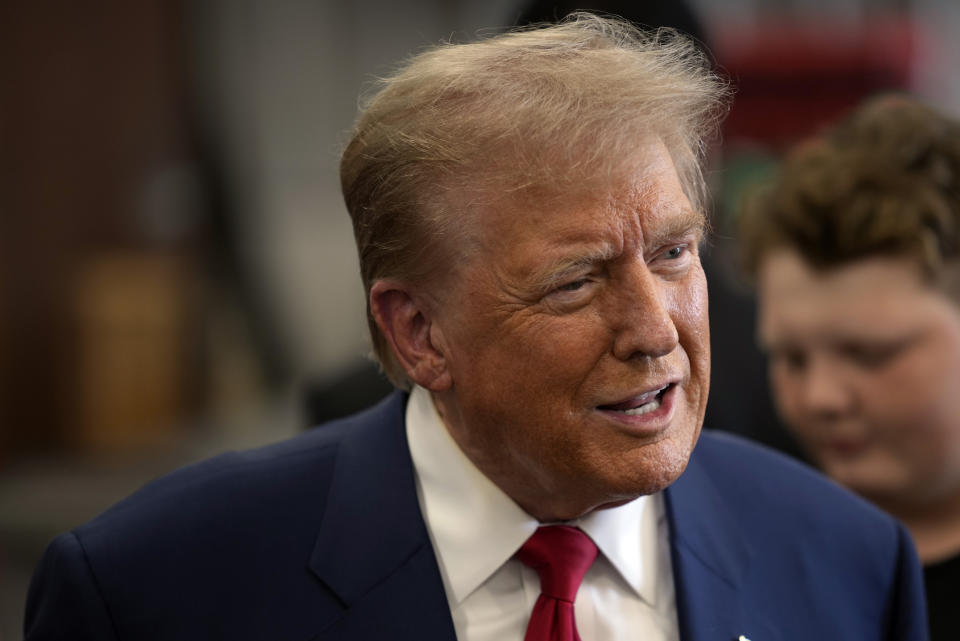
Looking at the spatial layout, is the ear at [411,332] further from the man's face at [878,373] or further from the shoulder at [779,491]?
the man's face at [878,373]

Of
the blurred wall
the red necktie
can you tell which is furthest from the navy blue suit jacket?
the blurred wall

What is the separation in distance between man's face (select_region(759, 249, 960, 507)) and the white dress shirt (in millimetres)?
724

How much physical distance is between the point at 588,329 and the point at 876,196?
3.33ft

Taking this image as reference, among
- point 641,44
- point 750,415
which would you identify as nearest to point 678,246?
point 641,44

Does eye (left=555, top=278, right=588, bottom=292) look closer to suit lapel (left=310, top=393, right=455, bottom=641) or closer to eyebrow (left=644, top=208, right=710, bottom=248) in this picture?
eyebrow (left=644, top=208, right=710, bottom=248)

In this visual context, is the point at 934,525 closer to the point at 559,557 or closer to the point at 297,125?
the point at 559,557

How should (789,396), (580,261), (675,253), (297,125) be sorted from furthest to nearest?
(297,125) < (789,396) < (675,253) < (580,261)

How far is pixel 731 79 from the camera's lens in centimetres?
195

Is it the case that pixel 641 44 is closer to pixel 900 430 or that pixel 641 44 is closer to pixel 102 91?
pixel 900 430

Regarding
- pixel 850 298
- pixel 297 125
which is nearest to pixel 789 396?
pixel 850 298

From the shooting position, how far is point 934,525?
2.40 m

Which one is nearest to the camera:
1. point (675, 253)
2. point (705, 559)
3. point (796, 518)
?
point (675, 253)

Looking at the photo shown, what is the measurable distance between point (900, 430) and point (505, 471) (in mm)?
986

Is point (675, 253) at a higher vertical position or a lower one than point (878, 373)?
higher
